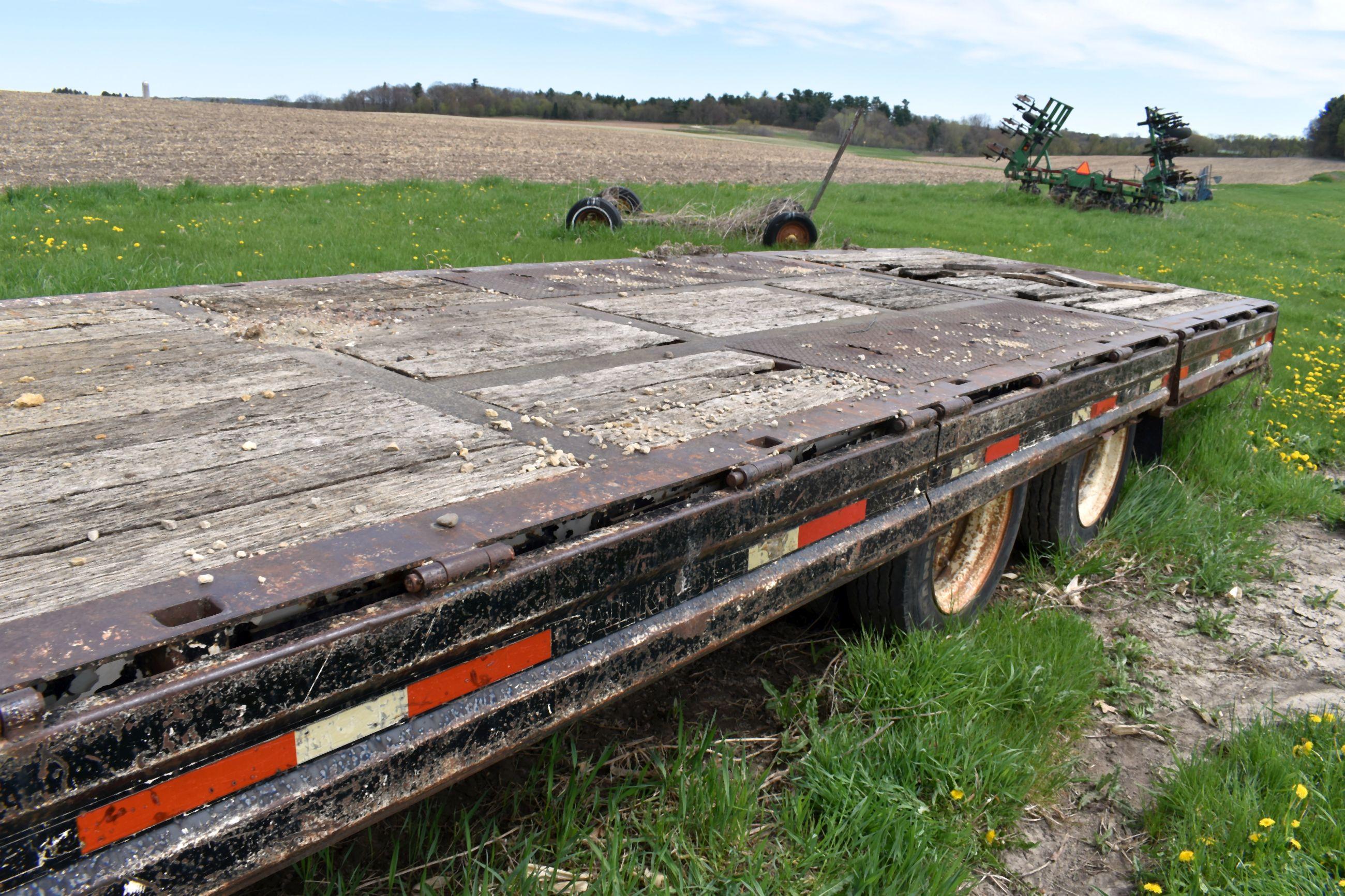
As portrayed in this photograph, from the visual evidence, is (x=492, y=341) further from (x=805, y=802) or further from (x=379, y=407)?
(x=805, y=802)

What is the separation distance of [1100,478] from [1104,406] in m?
0.92

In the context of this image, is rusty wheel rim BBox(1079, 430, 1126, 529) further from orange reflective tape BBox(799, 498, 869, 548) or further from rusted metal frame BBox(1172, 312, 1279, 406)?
orange reflective tape BBox(799, 498, 869, 548)

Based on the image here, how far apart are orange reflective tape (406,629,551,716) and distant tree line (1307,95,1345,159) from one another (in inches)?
3511

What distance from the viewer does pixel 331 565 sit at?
1399 mm

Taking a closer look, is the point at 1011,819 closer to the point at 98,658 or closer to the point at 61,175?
the point at 98,658

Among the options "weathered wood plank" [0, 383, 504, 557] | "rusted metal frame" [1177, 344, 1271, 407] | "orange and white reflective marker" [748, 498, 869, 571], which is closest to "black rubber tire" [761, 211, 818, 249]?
"rusted metal frame" [1177, 344, 1271, 407]

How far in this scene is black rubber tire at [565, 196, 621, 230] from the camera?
35.1 feet

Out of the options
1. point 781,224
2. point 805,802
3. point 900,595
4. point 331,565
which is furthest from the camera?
point 781,224

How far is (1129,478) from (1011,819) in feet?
8.76

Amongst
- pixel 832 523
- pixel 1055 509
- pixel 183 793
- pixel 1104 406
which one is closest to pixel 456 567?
pixel 183 793

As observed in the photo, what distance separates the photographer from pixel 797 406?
2.43 meters

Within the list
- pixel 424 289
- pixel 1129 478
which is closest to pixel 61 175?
pixel 424 289

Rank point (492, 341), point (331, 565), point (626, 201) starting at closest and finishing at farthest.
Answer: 1. point (331, 565)
2. point (492, 341)
3. point (626, 201)

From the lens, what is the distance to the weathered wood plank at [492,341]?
2.70 meters
